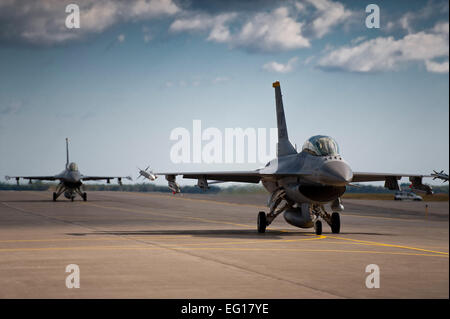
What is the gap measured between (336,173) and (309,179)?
1.50 m

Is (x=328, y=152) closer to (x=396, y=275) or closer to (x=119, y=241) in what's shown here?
(x=119, y=241)

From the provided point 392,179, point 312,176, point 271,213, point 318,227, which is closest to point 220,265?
point 312,176

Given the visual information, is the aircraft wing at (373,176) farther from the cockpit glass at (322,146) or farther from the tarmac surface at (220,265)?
the cockpit glass at (322,146)

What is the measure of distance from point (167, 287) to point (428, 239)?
12.9 meters

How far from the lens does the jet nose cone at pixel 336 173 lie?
19.3 metres

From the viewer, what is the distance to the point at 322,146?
20562 millimetres

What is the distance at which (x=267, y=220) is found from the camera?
22656 mm

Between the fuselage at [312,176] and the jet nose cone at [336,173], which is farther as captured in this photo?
the fuselage at [312,176]

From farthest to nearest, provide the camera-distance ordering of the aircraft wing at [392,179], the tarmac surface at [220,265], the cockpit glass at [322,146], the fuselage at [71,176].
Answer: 1. the fuselage at [71,176]
2. the aircraft wing at [392,179]
3. the cockpit glass at [322,146]
4. the tarmac surface at [220,265]

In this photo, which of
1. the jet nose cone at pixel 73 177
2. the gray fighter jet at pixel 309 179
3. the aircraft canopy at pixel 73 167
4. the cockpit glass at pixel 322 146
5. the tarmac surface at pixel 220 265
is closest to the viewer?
the tarmac surface at pixel 220 265

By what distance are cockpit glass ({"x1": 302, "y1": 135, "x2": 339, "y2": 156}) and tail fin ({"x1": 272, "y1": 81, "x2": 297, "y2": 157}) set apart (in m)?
3.18

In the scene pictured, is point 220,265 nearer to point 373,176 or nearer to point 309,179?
point 309,179

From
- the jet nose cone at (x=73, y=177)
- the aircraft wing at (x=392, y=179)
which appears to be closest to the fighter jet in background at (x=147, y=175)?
the aircraft wing at (x=392, y=179)
